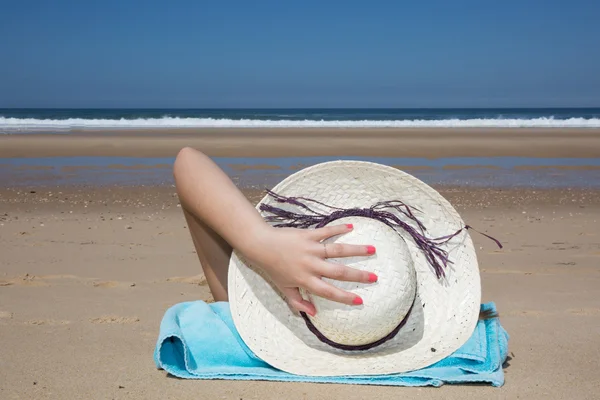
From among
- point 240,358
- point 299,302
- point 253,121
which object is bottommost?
point 253,121

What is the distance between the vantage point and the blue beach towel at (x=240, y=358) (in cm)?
226

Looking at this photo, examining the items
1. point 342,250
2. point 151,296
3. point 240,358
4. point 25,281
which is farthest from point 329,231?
point 25,281

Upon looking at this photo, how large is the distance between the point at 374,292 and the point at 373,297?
0.05 ft

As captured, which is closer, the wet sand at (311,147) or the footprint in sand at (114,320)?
the footprint in sand at (114,320)

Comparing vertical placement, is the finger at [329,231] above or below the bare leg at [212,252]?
above

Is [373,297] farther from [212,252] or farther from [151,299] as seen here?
[151,299]

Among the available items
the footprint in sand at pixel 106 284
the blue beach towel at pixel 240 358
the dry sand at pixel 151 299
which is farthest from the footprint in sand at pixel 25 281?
the blue beach towel at pixel 240 358

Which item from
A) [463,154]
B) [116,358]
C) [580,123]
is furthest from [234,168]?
[580,123]

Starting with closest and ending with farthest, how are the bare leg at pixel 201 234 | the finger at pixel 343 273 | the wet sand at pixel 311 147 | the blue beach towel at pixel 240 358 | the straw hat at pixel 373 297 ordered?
1. the finger at pixel 343 273
2. the straw hat at pixel 373 297
3. the blue beach towel at pixel 240 358
4. the bare leg at pixel 201 234
5. the wet sand at pixel 311 147

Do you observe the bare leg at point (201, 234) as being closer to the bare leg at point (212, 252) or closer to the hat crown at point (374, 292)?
the bare leg at point (212, 252)

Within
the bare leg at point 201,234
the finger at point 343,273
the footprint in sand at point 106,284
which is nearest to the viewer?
the finger at point 343,273

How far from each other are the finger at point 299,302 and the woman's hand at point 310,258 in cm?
7

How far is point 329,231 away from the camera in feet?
6.80

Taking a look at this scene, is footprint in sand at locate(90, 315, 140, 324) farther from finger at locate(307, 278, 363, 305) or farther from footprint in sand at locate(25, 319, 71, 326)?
finger at locate(307, 278, 363, 305)
